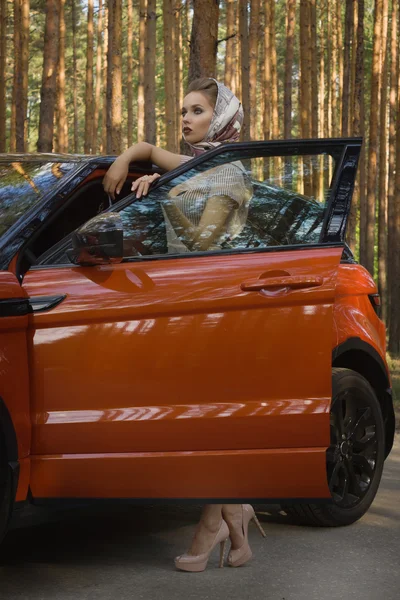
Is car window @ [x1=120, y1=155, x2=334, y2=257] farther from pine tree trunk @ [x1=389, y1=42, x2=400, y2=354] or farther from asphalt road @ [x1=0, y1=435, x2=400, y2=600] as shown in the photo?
pine tree trunk @ [x1=389, y1=42, x2=400, y2=354]

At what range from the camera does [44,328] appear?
13.0 ft

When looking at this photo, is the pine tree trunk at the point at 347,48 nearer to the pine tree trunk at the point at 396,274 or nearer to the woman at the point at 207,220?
the pine tree trunk at the point at 396,274

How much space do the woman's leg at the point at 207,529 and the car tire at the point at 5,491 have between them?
0.82m

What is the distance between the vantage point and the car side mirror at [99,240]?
3.96m

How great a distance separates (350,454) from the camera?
5016 millimetres

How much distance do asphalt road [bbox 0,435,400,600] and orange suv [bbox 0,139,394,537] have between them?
0.35 metres

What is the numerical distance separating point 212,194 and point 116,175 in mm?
470

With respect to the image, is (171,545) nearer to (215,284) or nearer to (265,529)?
(265,529)

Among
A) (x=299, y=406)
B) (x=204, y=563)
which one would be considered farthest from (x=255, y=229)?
(x=204, y=563)

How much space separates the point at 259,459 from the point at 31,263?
3.88ft

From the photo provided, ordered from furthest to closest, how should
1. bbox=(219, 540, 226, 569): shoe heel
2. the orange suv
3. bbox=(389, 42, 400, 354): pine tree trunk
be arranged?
bbox=(389, 42, 400, 354): pine tree trunk → bbox=(219, 540, 226, 569): shoe heel → the orange suv

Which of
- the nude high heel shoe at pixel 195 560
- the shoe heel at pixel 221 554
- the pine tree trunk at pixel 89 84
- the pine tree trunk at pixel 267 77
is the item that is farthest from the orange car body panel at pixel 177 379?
the pine tree trunk at pixel 89 84

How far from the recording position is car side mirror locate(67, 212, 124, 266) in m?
3.96

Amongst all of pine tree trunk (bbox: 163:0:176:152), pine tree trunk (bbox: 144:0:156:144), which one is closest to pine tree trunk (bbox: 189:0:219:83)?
pine tree trunk (bbox: 144:0:156:144)
